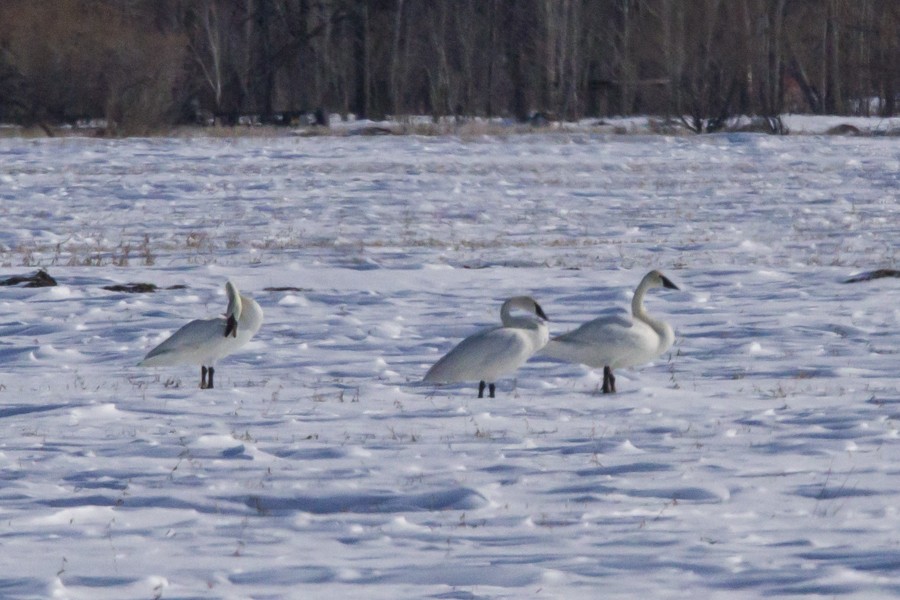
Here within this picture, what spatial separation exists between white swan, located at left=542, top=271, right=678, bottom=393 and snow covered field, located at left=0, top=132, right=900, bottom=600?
0.65 feet

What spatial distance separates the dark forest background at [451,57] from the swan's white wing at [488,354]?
3434 cm

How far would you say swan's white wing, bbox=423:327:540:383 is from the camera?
25.1 ft

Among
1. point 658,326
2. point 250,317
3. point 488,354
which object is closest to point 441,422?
point 488,354

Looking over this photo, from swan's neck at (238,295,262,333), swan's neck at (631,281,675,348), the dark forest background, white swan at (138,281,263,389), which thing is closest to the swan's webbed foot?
white swan at (138,281,263,389)

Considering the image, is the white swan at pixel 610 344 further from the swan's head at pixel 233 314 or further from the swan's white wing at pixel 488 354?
the swan's head at pixel 233 314

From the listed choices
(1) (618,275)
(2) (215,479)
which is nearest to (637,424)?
(2) (215,479)

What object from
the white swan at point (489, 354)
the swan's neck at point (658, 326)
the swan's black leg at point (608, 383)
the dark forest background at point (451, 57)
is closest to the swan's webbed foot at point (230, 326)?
the white swan at point (489, 354)

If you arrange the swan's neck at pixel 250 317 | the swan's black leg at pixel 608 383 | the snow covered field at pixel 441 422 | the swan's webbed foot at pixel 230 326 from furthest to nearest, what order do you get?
the swan's neck at pixel 250 317
the swan's webbed foot at pixel 230 326
the swan's black leg at pixel 608 383
the snow covered field at pixel 441 422

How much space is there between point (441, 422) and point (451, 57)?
181ft

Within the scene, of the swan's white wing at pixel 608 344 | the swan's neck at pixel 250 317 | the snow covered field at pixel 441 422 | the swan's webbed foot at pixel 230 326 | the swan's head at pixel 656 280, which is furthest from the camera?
the swan's head at pixel 656 280

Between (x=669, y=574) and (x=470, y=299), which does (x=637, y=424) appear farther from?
(x=470, y=299)

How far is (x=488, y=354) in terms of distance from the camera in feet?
25.1

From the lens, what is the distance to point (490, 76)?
190ft

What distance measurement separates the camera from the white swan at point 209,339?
8297 millimetres
